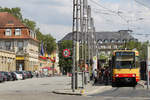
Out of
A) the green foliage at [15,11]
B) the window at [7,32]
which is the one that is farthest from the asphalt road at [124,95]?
the green foliage at [15,11]

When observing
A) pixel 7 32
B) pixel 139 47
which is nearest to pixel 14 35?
pixel 7 32

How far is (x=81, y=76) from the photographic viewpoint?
30.7 meters

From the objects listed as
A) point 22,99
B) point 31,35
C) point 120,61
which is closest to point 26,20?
point 31,35

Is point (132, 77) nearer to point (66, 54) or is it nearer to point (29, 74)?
point (66, 54)

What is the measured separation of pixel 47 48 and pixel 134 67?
96706 millimetres

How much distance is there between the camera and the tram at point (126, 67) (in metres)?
35.4

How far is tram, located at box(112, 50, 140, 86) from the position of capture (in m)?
35.4

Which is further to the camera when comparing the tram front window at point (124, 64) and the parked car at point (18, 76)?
the parked car at point (18, 76)

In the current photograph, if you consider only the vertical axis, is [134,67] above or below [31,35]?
below

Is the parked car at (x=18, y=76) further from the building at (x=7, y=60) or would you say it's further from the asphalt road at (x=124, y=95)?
the asphalt road at (x=124, y=95)

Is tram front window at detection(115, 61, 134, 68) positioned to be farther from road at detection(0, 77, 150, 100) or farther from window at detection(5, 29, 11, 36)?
window at detection(5, 29, 11, 36)

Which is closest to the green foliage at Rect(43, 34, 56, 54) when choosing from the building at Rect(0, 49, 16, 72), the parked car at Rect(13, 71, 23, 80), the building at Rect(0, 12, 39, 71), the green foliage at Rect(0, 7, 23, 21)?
the green foliage at Rect(0, 7, 23, 21)

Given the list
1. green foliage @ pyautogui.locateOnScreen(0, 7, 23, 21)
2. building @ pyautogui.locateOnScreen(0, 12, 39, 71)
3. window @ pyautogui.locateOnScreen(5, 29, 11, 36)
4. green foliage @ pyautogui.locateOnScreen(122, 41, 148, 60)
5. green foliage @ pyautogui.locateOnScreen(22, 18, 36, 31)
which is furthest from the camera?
green foliage @ pyautogui.locateOnScreen(122, 41, 148, 60)

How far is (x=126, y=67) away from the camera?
35469 mm
